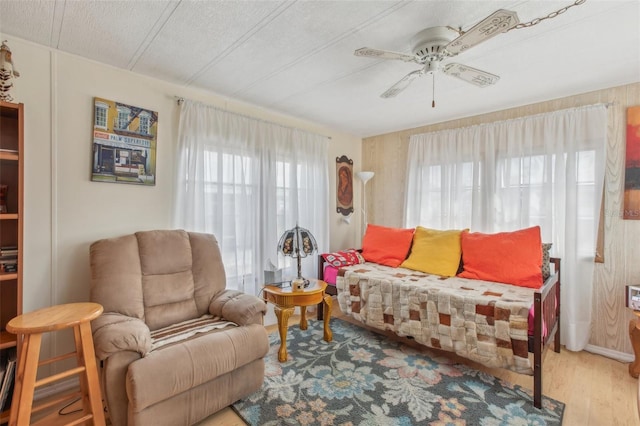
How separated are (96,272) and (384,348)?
2312 millimetres

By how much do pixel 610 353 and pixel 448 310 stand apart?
1.61 m

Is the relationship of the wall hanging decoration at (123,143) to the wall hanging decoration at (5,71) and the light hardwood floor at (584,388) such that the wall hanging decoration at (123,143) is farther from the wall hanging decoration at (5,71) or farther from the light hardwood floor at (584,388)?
the light hardwood floor at (584,388)

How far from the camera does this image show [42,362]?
154 cm

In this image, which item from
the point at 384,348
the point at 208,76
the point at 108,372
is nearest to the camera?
the point at 108,372

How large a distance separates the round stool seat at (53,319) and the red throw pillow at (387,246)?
2611mm

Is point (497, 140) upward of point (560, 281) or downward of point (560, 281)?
upward

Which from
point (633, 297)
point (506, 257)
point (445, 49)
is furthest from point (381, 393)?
point (445, 49)

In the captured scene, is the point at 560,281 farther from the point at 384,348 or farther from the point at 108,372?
the point at 108,372

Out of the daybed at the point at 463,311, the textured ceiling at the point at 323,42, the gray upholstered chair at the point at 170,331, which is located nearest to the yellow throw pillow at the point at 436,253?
the daybed at the point at 463,311

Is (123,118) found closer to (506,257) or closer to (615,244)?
(506,257)

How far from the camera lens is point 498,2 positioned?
1.53 m

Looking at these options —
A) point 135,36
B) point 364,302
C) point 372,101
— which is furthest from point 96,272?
point 372,101

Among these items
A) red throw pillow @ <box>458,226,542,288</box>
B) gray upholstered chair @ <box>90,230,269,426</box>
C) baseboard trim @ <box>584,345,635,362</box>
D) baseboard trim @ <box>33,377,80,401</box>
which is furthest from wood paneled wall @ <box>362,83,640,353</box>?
baseboard trim @ <box>33,377,80,401</box>

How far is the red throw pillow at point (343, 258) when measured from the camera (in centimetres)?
322
